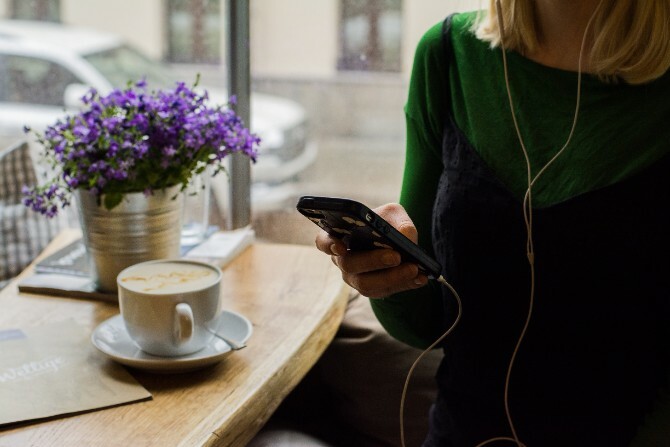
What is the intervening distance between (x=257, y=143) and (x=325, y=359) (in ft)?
1.53

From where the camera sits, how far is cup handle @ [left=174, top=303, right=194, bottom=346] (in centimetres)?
102

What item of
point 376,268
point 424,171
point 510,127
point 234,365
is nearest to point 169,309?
point 234,365

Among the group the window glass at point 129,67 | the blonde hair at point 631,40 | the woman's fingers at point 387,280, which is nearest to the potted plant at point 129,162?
the woman's fingers at point 387,280

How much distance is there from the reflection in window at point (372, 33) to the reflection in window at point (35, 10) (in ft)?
2.27

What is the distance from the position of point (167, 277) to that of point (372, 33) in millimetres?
983

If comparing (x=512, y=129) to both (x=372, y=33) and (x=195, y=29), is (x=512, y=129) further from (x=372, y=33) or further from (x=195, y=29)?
(x=195, y=29)

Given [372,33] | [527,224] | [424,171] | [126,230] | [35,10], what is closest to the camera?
[527,224]

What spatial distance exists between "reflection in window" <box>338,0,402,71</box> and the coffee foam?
0.92m

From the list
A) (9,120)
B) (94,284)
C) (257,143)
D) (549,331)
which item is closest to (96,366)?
(94,284)

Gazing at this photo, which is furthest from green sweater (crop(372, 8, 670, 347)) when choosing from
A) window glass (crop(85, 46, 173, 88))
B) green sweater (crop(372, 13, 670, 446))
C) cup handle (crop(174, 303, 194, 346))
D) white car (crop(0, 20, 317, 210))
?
window glass (crop(85, 46, 173, 88))

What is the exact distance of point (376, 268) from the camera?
0.91m

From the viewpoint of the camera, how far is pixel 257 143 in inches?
53.3

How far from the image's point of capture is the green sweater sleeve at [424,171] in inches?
44.8

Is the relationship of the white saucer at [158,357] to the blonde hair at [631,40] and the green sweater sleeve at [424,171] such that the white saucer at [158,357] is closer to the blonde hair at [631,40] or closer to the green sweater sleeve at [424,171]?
the green sweater sleeve at [424,171]
